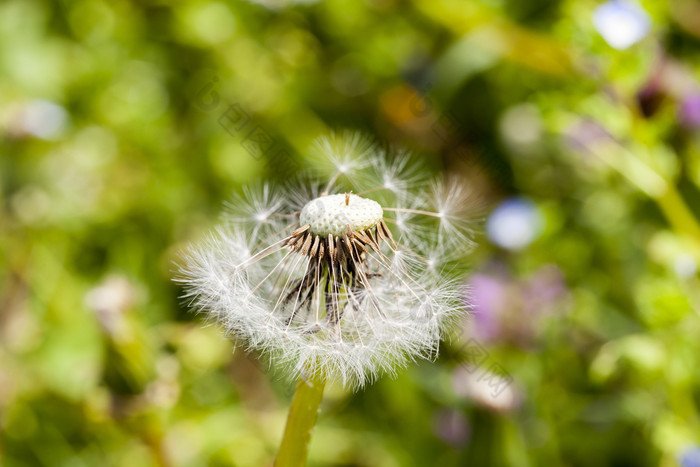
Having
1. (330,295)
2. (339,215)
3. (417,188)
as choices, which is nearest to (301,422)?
(330,295)

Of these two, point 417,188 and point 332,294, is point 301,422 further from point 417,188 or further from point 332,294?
point 417,188

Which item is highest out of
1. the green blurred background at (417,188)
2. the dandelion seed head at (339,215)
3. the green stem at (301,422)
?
the dandelion seed head at (339,215)

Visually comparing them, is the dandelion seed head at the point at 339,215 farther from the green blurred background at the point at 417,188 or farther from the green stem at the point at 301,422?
the green blurred background at the point at 417,188

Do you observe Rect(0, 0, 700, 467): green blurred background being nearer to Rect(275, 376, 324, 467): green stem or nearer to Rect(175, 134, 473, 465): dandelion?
Rect(175, 134, 473, 465): dandelion

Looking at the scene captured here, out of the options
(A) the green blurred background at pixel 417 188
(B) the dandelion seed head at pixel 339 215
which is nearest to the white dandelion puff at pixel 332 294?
(B) the dandelion seed head at pixel 339 215

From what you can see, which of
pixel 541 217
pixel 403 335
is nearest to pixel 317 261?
pixel 403 335

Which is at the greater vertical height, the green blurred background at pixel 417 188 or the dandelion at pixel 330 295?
the dandelion at pixel 330 295
